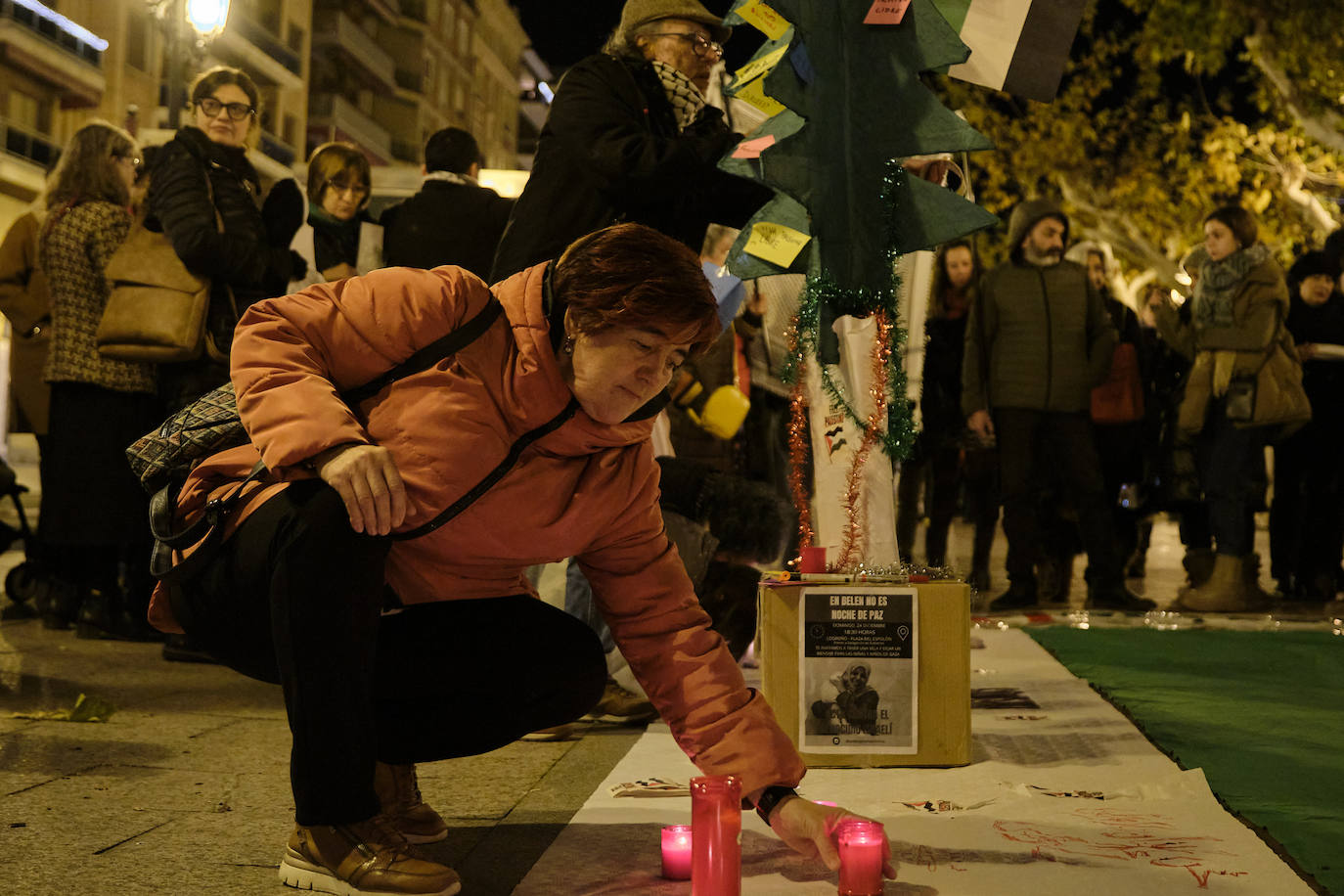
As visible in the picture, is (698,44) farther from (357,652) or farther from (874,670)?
(357,652)

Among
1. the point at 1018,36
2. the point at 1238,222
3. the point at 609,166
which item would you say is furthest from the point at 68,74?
the point at 1018,36

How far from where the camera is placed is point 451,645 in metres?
2.57

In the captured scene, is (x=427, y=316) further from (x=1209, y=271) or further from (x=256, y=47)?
(x=256, y=47)

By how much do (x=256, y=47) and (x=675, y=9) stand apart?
125 feet

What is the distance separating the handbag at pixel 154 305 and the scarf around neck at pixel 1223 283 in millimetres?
4757

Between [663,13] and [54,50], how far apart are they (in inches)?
1150

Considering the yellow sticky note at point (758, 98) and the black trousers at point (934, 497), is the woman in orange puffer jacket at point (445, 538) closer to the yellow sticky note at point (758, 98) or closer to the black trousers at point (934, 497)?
the yellow sticky note at point (758, 98)

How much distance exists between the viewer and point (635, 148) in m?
3.76

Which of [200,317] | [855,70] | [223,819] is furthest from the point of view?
[200,317]

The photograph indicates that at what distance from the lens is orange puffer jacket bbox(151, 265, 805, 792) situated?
2307 millimetres

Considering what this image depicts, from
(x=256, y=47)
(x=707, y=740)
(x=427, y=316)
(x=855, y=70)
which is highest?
(x=256, y=47)

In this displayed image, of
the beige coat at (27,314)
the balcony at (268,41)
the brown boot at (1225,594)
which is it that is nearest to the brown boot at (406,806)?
the beige coat at (27,314)

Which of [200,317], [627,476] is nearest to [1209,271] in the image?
[200,317]

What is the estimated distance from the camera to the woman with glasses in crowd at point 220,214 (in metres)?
4.87
